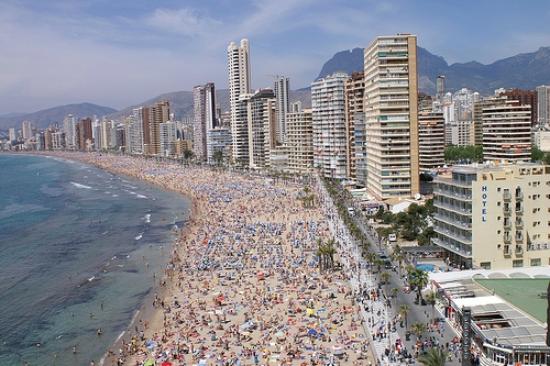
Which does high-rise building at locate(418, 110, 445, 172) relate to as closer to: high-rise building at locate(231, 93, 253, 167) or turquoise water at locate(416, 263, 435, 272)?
turquoise water at locate(416, 263, 435, 272)

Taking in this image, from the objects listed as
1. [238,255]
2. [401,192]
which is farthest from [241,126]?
[238,255]

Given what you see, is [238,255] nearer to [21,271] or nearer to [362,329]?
[21,271]

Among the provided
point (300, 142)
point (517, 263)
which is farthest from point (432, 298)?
point (300, 142)

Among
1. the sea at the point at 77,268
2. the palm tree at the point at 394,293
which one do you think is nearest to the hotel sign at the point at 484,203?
the palm tree at the point at 394,293

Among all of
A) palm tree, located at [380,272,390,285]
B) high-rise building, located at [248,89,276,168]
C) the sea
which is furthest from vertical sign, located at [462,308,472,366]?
high-rise building, located at [248,89,276,168]

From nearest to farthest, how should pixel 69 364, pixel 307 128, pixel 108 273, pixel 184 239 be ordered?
pixel 69 364, pixel 108 273, pixel 184 239, pixel 307 128
